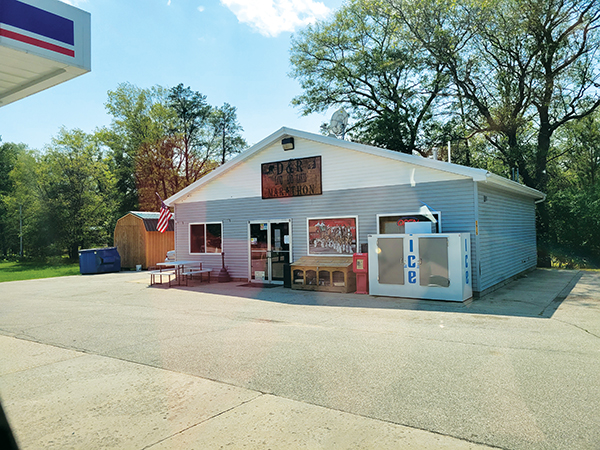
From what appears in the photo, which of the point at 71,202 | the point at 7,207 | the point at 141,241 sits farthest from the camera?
the point at 7,207

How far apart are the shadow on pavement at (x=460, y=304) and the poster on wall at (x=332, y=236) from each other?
1600mm

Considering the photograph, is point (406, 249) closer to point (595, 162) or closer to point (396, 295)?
point (396, 295)

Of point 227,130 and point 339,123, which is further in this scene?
point 227,130

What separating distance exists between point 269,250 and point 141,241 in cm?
1011

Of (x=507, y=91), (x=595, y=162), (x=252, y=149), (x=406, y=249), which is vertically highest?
(x=507, y=91)

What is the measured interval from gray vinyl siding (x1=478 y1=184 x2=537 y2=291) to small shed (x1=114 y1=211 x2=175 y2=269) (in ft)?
53.1

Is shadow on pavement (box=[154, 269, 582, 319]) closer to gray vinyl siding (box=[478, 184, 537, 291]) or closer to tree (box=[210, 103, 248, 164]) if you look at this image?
gray vinyl siding (box=[478, 184, 537, 291])

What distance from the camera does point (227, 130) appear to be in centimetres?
3922

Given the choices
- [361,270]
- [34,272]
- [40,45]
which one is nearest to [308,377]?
[40,45]

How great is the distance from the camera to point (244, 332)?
7.29 m

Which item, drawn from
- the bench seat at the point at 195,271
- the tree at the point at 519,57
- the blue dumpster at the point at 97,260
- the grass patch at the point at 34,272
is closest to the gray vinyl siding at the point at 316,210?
the bench seat at the point at 195,271

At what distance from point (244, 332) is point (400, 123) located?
21.1m

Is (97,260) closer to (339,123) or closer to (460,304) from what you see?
(339,123)

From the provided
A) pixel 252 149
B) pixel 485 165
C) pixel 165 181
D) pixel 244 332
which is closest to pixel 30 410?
pixel 244 332
